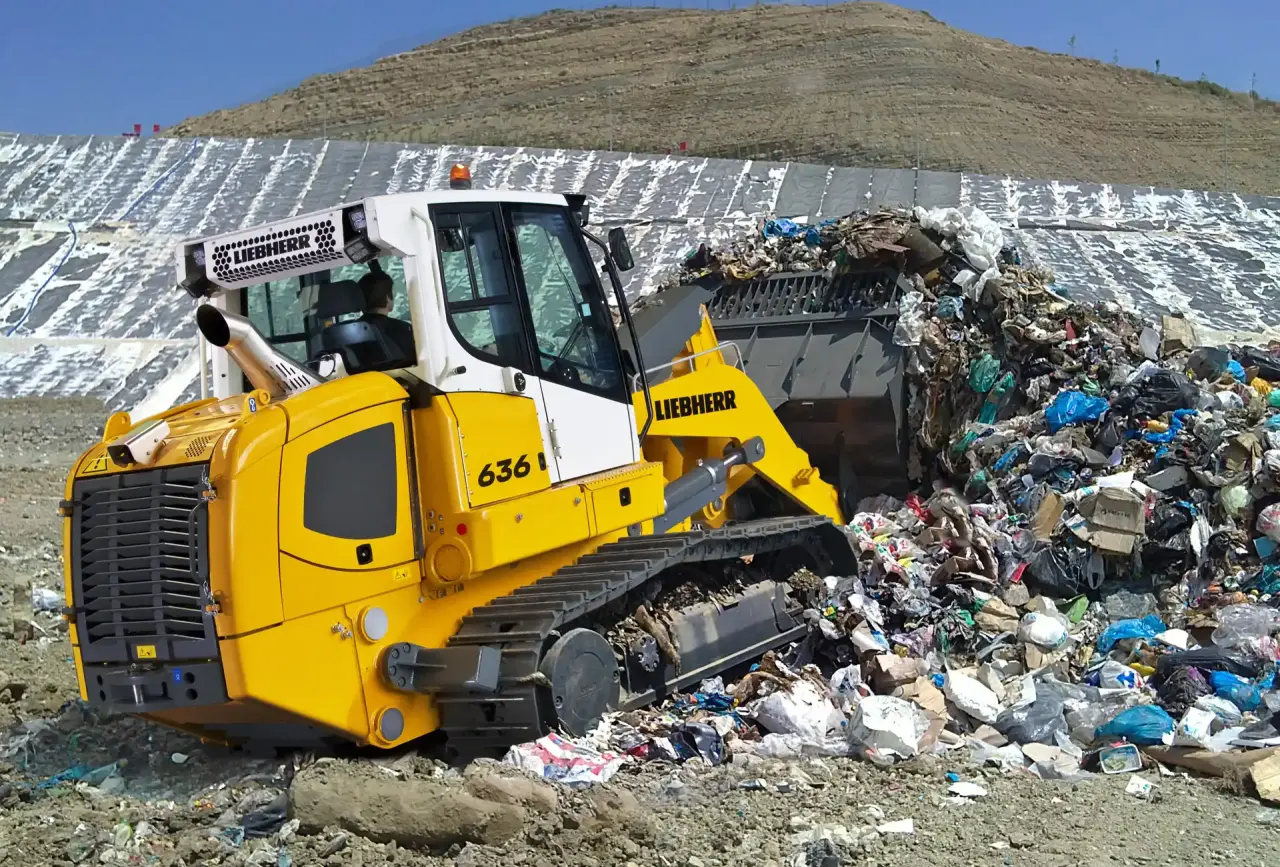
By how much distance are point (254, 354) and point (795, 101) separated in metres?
38.5

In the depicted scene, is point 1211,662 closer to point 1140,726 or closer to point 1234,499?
point 1140,726

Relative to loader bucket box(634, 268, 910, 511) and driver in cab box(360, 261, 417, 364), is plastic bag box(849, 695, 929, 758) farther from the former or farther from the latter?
loader bucket box(634, 268, 910, 511)

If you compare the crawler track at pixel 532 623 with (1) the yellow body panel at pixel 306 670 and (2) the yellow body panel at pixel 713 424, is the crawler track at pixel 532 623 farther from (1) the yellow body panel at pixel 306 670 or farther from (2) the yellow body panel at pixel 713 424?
(2) the yellow body panel at pixel 713 424

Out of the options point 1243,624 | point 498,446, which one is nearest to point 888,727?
point 498,446

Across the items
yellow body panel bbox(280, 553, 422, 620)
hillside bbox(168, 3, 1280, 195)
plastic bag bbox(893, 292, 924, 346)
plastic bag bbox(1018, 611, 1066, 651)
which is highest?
hillside bbox(168, 3, 1280, 195)

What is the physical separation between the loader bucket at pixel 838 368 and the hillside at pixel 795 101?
2568cm

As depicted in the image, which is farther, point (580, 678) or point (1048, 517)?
point (1048, 517)

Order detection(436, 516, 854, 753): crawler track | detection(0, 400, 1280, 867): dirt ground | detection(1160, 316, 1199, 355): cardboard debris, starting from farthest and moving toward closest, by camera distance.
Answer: detection(1160, 316, 1199, 355): cardboard debris, detection(436, 516, 854, 753): crawler track, detection(0, 400, 1280, 867): dirt ground

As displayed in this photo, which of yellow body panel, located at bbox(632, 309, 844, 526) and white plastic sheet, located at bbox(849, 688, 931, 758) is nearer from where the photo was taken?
white plastic sheet, located at bbox(849, 688, 931, 758)

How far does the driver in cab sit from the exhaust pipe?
1.04 feet

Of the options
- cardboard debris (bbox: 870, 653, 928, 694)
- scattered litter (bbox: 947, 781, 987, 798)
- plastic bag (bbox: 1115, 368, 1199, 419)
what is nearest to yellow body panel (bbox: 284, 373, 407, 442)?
scattered litter (bbox: 947, 781, 987, 798)

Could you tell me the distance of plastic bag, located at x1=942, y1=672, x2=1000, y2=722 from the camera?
496cm

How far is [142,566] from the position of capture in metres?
3.93

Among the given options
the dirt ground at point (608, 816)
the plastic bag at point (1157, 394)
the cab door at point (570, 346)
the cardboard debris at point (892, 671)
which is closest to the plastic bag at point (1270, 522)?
the plastic bag at point (1157, 394)
